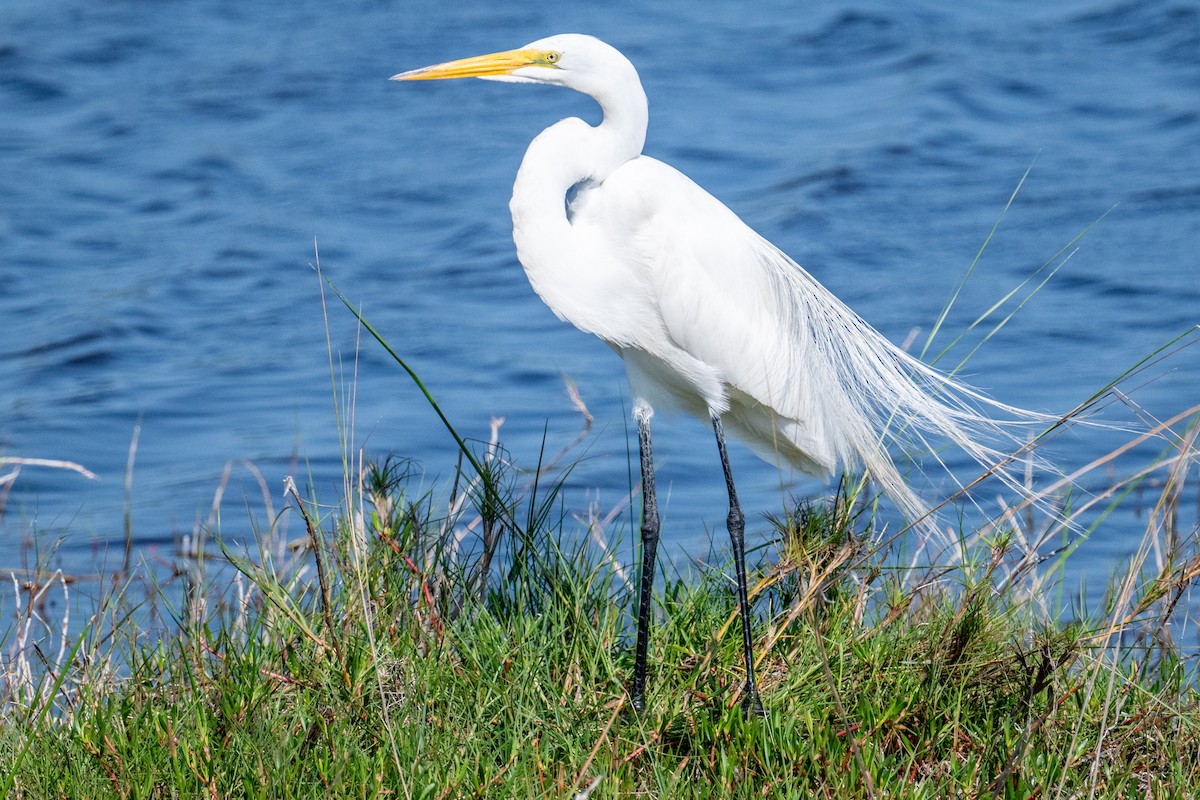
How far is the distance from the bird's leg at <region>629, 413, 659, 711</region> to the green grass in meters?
0.05

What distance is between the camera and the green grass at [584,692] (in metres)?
2.47

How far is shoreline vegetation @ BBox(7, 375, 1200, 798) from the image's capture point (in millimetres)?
2467

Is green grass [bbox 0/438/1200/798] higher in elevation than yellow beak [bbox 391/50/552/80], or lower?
lower

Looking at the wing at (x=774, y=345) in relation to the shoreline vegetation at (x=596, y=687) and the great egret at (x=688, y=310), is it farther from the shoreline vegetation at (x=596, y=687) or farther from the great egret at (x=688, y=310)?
the shoreline vegetation at (x=596, y=687)

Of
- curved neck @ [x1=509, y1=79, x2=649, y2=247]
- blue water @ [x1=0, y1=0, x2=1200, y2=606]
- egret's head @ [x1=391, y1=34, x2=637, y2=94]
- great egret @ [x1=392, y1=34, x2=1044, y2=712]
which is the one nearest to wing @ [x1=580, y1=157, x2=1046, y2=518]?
great egret @ [x1=392, y1=34, x2=1044, y2=712]

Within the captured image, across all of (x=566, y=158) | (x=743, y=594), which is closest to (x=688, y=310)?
(x=566, y=158)

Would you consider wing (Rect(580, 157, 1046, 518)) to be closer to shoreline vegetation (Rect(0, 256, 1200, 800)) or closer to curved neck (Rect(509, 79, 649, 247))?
curved neck (Rect(509, 79, 649, 247))

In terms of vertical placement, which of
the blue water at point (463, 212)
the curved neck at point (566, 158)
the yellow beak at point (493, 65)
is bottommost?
the blue water at point (463, 212)

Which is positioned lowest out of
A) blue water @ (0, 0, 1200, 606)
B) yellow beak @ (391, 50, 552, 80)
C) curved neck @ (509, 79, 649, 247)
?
blue water @ (0, 0, 1200, 606)

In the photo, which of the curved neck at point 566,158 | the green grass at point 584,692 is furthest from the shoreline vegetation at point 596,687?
the curved neck at point 566,158

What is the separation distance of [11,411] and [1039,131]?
22.6 ft

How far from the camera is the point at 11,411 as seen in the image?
655 centimetres

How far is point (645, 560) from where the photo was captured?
3.32 m

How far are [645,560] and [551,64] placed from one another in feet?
3.89
